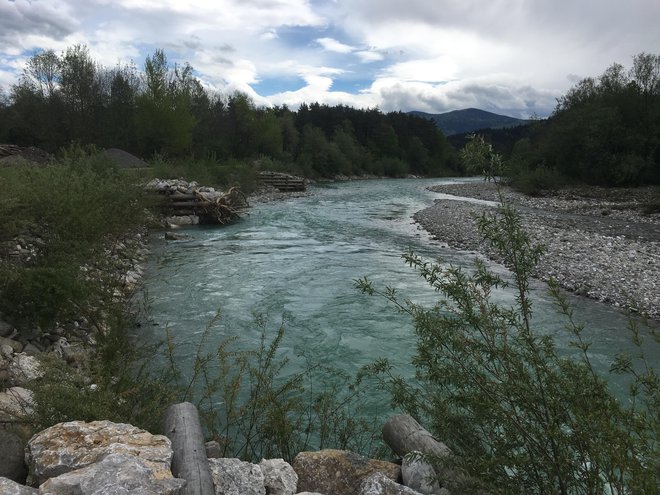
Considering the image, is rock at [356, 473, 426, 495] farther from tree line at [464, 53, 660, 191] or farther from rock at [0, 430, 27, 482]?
tree line at [464, 53, 660, 191]

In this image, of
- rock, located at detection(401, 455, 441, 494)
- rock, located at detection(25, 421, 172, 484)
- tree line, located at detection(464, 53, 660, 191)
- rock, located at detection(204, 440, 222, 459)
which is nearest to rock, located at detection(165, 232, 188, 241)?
rock, located at detection(204, 440, 222, 459)

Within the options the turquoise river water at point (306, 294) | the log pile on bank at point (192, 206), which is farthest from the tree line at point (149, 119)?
the turquoise river water at point (306, 294)

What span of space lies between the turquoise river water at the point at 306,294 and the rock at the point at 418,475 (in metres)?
2.89

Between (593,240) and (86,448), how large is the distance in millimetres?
16630

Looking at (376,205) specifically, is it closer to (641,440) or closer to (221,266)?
(221,266)

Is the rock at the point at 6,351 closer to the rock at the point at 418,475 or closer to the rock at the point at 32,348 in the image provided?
the rock at the point at 32,348

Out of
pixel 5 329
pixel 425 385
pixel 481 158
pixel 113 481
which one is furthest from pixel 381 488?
pixel 5 329

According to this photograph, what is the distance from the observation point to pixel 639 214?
2358 centimetres

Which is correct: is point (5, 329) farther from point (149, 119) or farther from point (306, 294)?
point (149, 119)

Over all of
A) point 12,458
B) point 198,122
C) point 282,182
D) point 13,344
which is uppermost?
point 198,122

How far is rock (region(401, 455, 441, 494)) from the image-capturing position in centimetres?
347

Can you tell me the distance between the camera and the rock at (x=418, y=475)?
347 centimetres

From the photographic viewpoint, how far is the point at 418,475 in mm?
3564

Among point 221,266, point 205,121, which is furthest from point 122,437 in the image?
point 205,121
